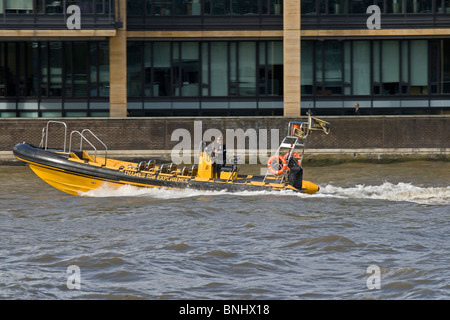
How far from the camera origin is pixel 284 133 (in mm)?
32375

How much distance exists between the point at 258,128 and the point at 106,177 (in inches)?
431

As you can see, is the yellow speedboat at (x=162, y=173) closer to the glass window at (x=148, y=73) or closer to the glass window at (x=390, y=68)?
the glass window at (x=148, y=73)

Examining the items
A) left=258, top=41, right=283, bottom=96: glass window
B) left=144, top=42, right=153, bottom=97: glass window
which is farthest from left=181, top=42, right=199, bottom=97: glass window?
left=258, top=41, right=283, bottom=96: glass window

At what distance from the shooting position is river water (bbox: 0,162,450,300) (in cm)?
1310

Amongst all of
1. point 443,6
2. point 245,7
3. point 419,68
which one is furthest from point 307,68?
point 443,6

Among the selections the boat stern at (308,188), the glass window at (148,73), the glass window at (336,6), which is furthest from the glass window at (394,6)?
the boat stern at (308,188)

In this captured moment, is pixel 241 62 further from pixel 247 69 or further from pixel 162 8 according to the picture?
pixel 162 8

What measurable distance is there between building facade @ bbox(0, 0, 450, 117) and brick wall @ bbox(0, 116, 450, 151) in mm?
3132

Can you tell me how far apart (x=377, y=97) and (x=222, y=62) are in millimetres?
7123

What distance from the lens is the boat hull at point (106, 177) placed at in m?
22.2

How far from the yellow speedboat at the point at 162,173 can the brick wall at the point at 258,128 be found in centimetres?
846

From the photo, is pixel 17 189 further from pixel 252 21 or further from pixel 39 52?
pixel 252 21
